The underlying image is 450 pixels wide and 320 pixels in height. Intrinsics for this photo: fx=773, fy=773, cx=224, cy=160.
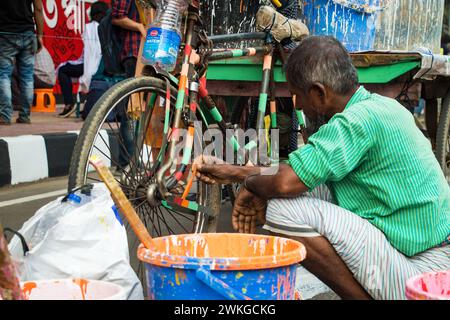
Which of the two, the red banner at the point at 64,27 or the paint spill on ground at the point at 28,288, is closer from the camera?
the paint spill on ground at the point at 28,288

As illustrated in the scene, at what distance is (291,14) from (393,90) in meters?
0.79

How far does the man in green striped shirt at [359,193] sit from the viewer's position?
2.69m

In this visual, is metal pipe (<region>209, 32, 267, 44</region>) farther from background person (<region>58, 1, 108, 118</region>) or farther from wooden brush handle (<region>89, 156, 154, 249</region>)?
background person (<region>58, 1, 108, 118</region>)

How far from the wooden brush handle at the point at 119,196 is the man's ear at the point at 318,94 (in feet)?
3.10

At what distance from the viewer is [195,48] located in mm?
3752

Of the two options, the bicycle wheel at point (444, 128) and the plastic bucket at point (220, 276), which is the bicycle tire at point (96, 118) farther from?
the bicycle wheel at point (444, 128)

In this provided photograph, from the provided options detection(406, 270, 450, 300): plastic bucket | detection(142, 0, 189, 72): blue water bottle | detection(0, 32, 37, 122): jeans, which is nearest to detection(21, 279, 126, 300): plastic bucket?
detection(406, 270, 450, 300): plastic bucket

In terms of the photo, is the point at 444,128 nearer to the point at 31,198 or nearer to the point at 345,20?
the point at 345,20

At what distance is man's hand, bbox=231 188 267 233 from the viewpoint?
304cm

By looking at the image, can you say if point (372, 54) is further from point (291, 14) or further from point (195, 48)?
point (195, 48)

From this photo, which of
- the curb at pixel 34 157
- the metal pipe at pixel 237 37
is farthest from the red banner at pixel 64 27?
the metal pipe at pixel 237 37

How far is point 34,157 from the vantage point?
668 cm

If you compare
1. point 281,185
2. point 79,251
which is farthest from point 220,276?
point 281,185

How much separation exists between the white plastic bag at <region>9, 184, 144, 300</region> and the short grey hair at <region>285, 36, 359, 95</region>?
97 centimetres
